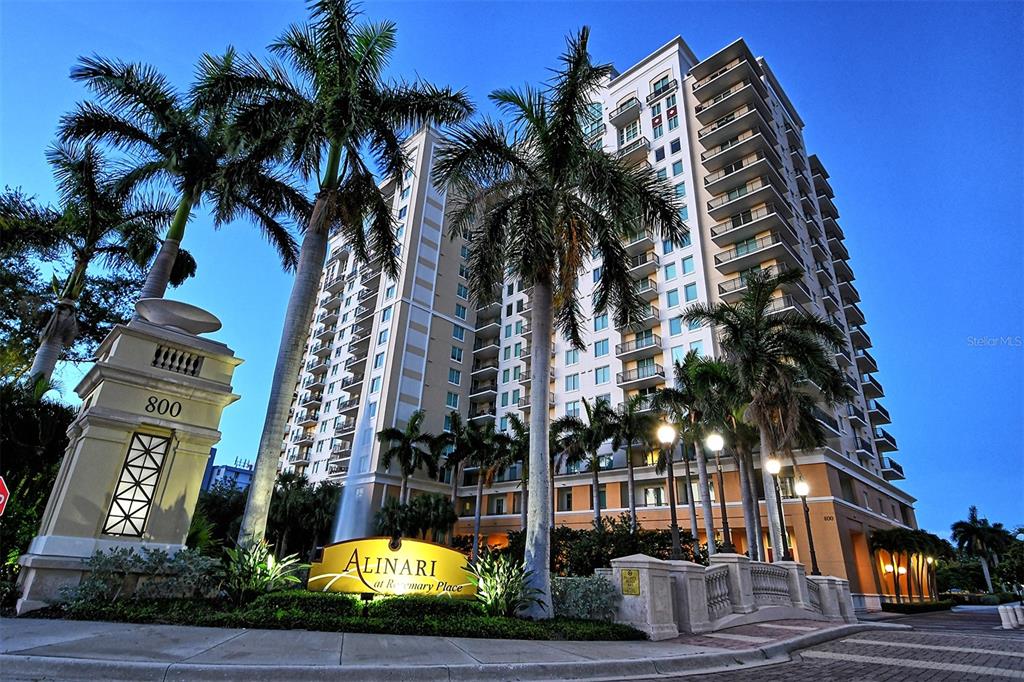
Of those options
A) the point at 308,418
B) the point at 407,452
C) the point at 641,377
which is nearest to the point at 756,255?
the point at 641,377

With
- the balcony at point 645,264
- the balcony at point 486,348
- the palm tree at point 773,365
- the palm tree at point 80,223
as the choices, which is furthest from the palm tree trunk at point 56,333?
the balcony at point 486,348

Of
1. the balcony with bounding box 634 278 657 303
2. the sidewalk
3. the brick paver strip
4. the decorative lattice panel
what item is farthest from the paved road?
the balcony with bounding box 634 278 657 303

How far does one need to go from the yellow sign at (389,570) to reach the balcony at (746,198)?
143 feet

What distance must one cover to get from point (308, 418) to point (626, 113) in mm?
54863

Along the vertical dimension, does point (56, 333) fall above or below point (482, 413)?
below

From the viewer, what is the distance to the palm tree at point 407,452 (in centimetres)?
4922

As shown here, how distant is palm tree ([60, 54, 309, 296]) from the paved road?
16795mm

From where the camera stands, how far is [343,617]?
962 cm

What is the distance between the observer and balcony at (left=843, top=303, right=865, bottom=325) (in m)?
54.2

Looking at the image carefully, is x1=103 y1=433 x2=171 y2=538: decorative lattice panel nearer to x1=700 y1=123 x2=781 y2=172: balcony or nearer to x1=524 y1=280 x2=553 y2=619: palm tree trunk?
x1=524 y1=280 x2=553 y2=619: palm tree trunk

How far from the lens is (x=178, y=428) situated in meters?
11.0

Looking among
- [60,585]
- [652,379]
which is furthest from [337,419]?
[60,585]

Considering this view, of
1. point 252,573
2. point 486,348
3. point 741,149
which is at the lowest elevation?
point 252,573

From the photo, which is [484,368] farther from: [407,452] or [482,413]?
[407,452]
